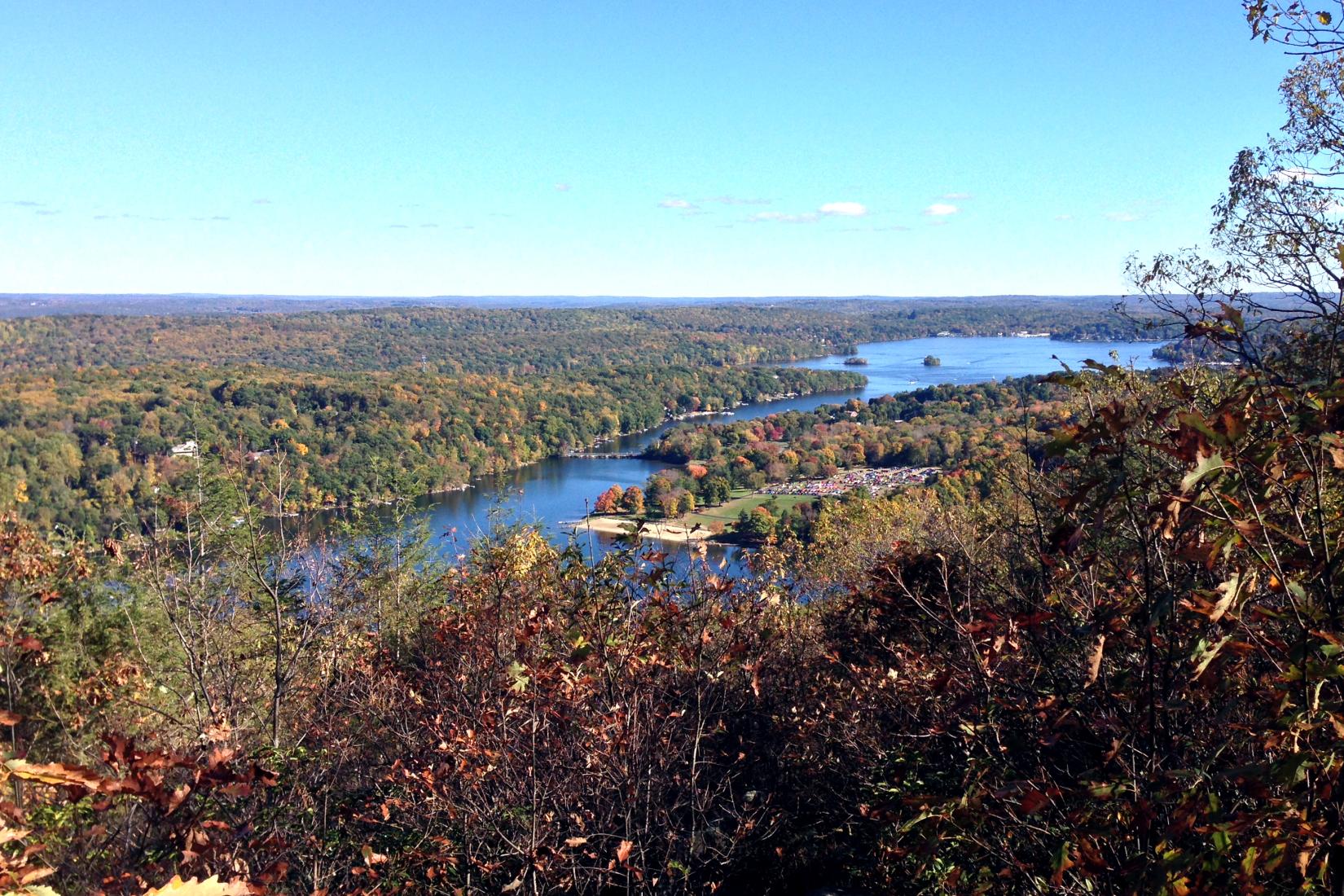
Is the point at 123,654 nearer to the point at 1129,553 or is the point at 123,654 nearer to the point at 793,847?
the point at 793,847

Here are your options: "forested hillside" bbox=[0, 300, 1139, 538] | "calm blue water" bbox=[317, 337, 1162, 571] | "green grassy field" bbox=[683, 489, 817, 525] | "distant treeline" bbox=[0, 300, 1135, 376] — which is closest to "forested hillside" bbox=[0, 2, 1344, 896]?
"calm blue water" bbox=[317, 337, 1162, 571]

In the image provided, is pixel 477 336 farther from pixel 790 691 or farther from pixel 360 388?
pixel 790 691

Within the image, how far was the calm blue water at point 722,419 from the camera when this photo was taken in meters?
11.4

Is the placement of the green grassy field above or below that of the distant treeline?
below

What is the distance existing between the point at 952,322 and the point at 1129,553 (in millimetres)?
138814

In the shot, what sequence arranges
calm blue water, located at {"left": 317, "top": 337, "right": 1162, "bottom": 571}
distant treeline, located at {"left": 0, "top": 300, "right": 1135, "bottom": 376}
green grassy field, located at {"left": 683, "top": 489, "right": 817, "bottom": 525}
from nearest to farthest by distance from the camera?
1. calm blue water, located at {"left": 317, "top": 337, "right": 1162, "bottom": 571}
2. green grassy field, located at {"left": 683, "top": 489, "right": 817, "bottom": 525}
3. distant treeline, located at {"left": 0, "top": 300, "right": 1135, "bottom": 376}

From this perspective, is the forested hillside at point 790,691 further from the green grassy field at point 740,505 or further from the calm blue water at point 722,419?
the green grassy field at point 740,505

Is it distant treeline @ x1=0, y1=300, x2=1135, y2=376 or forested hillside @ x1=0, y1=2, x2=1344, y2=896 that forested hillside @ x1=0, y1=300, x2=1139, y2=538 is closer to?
distant treeline @ x1=0, y1=300, x2=1135, y2=376

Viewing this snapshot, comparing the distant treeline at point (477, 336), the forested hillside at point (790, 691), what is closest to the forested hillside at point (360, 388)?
the distant treeline at point (477, 336)

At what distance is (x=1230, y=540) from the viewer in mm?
1267

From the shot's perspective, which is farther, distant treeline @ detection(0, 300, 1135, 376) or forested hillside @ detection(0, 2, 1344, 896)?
distant treeline @ detection(0, 300, 1135, 376)

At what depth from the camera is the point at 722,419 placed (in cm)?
6462

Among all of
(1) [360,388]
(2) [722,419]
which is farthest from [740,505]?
(2) [722,419]

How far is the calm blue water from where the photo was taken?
448 inches
